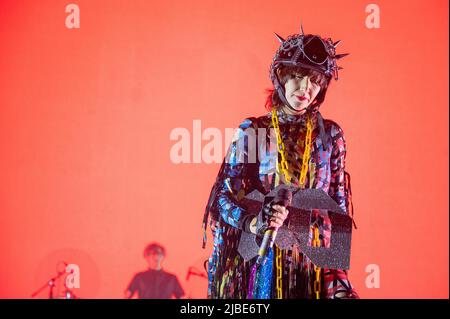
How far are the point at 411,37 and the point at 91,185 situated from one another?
2.10 meters

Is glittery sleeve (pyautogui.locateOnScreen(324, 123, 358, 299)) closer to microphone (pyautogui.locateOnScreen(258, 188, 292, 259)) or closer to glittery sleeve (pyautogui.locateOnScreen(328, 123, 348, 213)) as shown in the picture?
glittery sleeve (pyautogui.locateOnScreen(328, 123, 348, 213))

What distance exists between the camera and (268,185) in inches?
117

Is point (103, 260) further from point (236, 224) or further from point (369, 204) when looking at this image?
point (369, 204)

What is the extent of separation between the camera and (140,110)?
11.0 feet

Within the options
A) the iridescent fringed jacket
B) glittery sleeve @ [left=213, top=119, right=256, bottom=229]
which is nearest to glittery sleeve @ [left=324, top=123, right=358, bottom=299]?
the iridescent fringed jacket

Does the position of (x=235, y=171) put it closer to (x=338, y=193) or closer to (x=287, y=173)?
(x=287, y=173)

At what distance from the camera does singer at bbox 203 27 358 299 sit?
293cm

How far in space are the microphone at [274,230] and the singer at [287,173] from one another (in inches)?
0.5

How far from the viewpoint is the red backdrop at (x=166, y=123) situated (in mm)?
3342

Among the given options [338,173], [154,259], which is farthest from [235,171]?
[154,259]

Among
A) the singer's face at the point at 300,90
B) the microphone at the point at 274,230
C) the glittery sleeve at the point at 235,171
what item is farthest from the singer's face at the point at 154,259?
the singer's face at the point at 300,90

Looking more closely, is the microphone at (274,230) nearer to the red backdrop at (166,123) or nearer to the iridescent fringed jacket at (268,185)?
the iridescent fringed jacket at (268,185)

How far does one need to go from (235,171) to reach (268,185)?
0.19 metres
